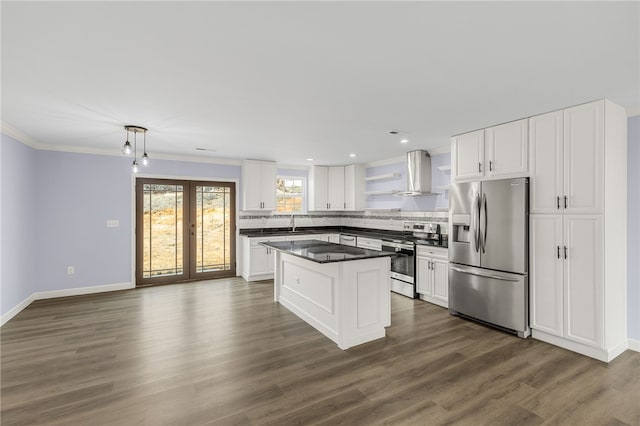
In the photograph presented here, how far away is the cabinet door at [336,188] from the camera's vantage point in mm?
7094

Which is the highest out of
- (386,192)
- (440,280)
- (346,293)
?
(386,192)

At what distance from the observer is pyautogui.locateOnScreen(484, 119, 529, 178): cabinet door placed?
11.3 ft

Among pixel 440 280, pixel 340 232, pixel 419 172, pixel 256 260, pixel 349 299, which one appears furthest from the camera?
pixel 340 232

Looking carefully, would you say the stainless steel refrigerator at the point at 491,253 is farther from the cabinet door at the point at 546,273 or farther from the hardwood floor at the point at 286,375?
the hardwood floor at the point at 286,375

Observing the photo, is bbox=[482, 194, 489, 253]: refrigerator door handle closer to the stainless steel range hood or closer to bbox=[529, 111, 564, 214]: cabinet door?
bbox=[529, 111, 564, 214]: cabinet door

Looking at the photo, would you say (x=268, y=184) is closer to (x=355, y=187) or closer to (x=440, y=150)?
(x=355, y=187)

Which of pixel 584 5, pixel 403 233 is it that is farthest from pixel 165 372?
pixel 403 233

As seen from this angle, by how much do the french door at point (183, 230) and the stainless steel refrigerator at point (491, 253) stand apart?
14.3 feet

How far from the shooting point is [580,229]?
3023mm

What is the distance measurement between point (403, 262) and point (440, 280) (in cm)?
74

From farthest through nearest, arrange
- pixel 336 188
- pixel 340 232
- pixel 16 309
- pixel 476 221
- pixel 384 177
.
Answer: pixel 336 188
pixel 340 232
pixel 384 177
pixel 16 309
pixel 476 221

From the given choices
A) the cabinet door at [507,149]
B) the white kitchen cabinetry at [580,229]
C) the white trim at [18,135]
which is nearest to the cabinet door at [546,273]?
the white kitchen cabinetry at [580,229]

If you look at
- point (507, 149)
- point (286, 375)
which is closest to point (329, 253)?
point (286, 375)

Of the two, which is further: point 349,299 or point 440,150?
point 440,150
